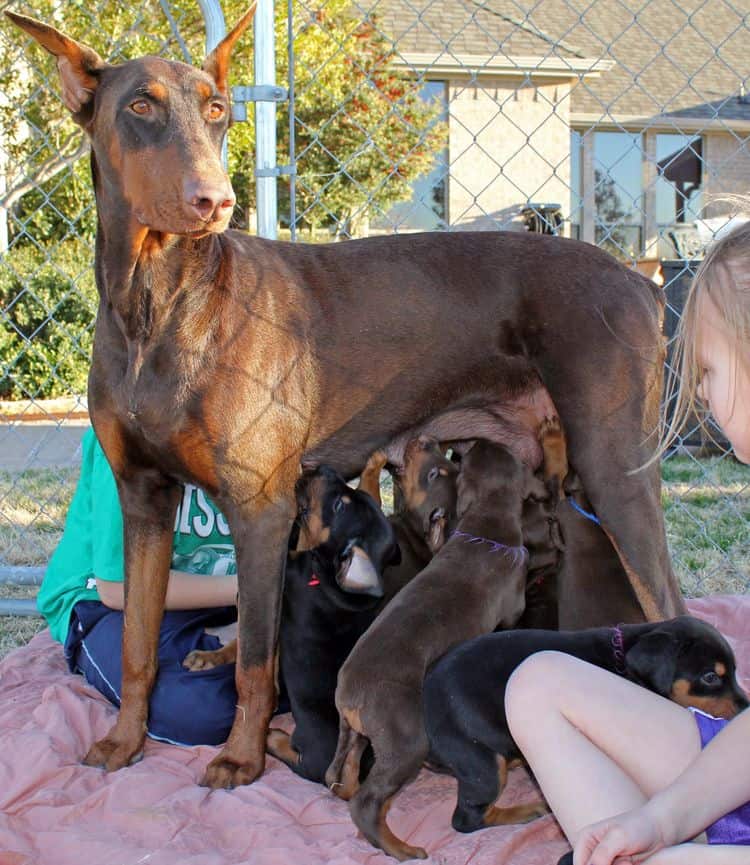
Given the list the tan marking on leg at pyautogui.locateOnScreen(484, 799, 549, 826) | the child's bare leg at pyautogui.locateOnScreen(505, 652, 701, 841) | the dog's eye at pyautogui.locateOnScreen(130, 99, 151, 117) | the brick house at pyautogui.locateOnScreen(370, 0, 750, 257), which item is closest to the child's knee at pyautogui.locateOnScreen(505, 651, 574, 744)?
the child's bare leg at pyautogui.locateOnScreen(505, 652, 701, 841)

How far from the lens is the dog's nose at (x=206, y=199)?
9.73ft

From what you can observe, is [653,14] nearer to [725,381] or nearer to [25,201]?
[25,201]

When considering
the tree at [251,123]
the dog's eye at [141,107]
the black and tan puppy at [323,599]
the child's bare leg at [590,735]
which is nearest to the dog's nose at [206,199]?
the dog's eye at [141,107]

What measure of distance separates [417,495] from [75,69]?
6.73 feet

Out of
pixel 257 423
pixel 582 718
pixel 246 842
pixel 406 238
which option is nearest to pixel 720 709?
pixel 582 718

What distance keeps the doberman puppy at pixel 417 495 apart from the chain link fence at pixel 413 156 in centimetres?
117

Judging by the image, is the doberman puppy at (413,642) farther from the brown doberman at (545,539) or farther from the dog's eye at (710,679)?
the dog's eye at (710,679)

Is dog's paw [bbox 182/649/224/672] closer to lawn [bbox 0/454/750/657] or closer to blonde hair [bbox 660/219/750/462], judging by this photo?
lawn [bbox 0/454/750/657]

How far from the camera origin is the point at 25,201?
15281 mm

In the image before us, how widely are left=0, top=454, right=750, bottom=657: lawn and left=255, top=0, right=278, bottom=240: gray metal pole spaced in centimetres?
227

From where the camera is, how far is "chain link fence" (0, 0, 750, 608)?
20.4ft

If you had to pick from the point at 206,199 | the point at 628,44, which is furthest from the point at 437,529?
the point at 628,44

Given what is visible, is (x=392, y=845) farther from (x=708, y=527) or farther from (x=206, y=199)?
(x=708, y=527)

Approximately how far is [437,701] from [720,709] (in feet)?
2.58
